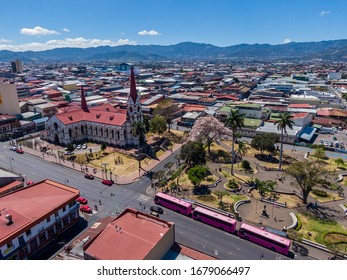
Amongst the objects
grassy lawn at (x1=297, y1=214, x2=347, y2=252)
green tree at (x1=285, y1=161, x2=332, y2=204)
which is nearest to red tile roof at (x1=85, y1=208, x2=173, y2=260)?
grassy lawn at (x1=297, y1=214, x2=347, y2=252)


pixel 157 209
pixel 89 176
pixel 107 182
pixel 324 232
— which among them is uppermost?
pixel 89 176

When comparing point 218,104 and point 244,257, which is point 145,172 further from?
point 218,104

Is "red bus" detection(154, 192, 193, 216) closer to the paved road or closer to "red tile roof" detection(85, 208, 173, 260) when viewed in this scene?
the paved road

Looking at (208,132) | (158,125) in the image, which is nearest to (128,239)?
(208,132)

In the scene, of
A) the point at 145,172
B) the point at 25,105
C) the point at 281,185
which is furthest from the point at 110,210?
the point at 25,105

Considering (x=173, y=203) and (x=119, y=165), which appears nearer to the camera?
(x=173, y=203)

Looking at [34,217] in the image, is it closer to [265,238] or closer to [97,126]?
[265,238]

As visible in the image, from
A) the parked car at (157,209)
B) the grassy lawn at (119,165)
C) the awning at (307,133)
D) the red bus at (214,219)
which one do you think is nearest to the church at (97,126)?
the grassy lawn at (119,165)
